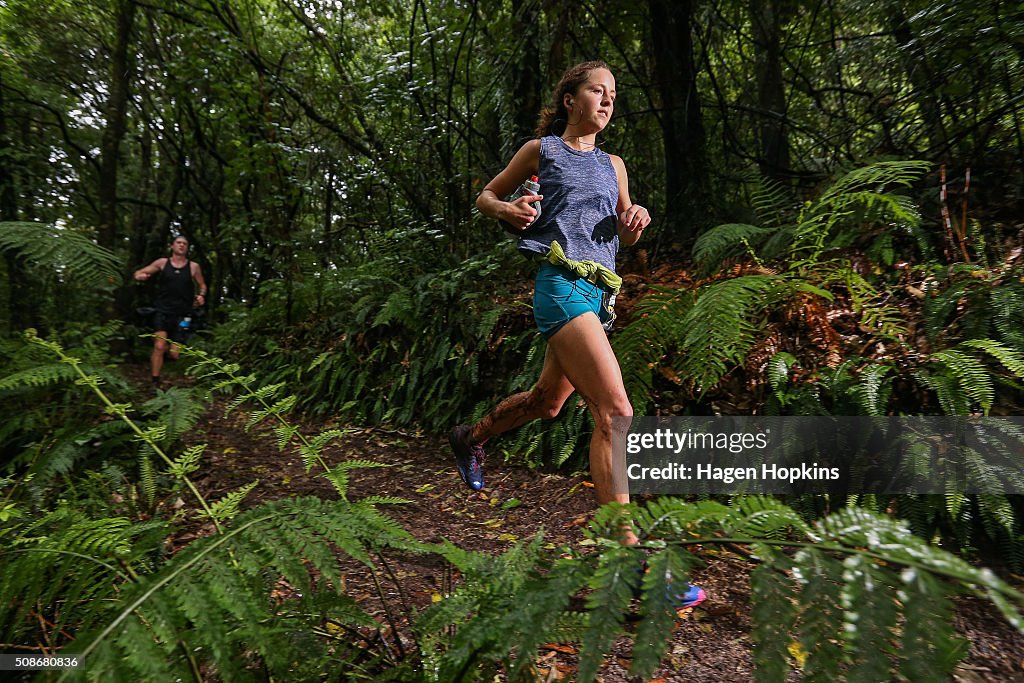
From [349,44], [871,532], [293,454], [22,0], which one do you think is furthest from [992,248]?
[22,0]

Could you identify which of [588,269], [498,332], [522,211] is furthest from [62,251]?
[588,269]

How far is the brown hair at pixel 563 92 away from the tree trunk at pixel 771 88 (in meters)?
3.58

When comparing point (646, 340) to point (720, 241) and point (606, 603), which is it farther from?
point (606, 603)

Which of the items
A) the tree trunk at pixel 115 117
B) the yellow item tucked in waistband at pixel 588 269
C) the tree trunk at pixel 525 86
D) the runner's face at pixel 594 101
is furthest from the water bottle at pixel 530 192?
the tree trunk at pixel 115 117

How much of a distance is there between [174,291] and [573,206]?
7601 mm

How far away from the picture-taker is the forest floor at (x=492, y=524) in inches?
82.0

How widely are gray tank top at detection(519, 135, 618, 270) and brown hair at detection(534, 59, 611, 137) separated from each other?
270 millimetres

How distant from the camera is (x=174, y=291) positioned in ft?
26.5

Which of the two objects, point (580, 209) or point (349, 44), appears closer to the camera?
point (580, 209)

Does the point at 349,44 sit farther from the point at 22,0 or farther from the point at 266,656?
the point at 266,656

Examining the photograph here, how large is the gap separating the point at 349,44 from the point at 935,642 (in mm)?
11416

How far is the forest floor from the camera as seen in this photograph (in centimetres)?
208

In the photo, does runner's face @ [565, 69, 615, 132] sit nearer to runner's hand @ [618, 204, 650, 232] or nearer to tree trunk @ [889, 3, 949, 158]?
runner's hand @ [618, 204, 650, 232]

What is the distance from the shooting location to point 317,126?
1040cm
